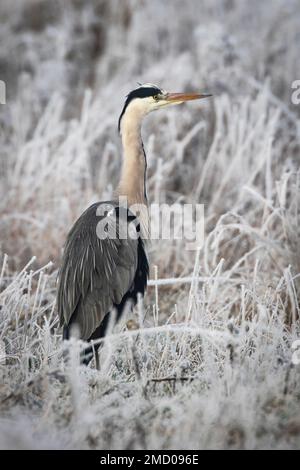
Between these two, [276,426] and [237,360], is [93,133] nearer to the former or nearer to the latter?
[237,360]

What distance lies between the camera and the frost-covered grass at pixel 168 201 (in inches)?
109

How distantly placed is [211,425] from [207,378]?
430 millimetres

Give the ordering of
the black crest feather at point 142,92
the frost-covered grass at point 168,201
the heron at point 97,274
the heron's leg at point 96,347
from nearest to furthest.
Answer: the frost-covered grass at point 168,201
the heron's leg at point 96,347
the heron at point 97,274
the black crest feather at point 142,92

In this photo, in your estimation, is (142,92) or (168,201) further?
(168,201)

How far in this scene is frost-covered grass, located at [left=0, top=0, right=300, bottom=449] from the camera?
9.06 feet

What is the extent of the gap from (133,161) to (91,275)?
82 centimetres

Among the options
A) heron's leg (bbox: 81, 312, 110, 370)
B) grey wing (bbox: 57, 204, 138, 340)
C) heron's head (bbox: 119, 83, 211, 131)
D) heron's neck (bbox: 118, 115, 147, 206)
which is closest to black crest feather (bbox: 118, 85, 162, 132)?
heron's head (bbox: 119, 83, 211, 131)

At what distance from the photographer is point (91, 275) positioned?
364 centimetres

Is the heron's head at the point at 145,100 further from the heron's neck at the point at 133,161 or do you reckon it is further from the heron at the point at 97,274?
the heron at the point at 97,274

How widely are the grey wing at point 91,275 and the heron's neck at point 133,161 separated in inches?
18.8

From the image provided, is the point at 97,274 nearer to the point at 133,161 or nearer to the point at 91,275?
the point at 91,275

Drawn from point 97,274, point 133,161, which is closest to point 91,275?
point 97,274

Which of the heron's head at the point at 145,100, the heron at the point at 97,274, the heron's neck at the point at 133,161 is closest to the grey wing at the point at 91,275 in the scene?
the heron at the point at 97,274

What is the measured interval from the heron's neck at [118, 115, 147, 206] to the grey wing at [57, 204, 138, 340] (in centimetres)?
48
